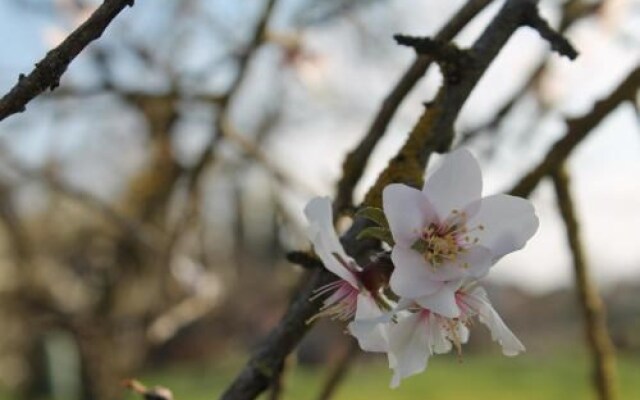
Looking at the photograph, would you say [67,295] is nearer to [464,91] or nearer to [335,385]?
[335,385]

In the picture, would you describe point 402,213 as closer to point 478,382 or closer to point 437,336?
point 437,336

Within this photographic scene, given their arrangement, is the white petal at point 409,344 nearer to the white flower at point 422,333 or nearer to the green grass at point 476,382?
the white flower at point 422,333

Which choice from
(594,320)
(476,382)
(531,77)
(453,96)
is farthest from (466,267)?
(476,382)

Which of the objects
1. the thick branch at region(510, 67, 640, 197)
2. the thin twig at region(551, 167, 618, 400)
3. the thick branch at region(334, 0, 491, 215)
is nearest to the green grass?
the thin twig at region(551, 167, 618, 400)

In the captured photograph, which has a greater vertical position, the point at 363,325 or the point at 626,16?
the point at 626,16

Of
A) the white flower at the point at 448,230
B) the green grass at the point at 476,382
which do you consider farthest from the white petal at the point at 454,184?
the green grass at the point at 476,382

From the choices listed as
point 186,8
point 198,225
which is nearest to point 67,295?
point 186,8

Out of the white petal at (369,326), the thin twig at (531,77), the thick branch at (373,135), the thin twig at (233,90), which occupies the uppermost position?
the thin twig at (233,90)
